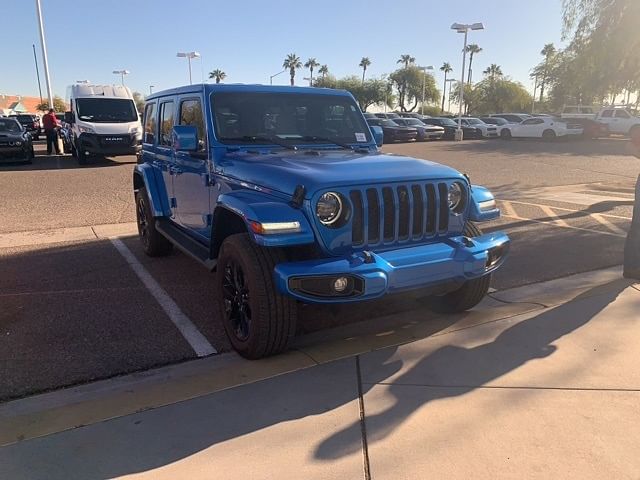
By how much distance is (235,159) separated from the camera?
4.27 meters

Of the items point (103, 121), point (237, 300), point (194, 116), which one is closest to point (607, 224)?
point (194, 116)

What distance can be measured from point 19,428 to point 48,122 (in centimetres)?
1991

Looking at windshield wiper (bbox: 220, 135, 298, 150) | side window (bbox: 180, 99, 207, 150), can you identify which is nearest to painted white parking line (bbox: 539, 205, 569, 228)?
windshield wiper (bbox: 220, 135, 298, 150)

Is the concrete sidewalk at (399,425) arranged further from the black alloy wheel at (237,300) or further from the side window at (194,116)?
the side window at (194,116)

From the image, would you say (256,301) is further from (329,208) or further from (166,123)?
(166,123)

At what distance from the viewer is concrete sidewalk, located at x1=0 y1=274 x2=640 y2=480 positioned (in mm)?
2557

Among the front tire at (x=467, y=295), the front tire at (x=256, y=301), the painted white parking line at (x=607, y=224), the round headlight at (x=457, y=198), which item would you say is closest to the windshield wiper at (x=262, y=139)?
the front tire at (x=256, y=301)

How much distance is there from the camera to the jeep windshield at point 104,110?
16.9 m

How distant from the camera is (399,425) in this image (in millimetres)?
2887

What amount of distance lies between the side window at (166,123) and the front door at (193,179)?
1.20ft

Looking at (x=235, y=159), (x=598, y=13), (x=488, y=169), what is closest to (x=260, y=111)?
(x=235, y=159)

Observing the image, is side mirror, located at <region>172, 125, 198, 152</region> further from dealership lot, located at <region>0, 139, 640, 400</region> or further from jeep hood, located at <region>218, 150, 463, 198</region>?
dealership lot, located at <region>0, 139, 640, 400</region>

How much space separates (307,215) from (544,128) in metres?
30.7

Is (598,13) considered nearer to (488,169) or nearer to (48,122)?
(488,169)
